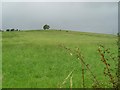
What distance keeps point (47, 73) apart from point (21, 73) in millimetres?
1472

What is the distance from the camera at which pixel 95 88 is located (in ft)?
12.5

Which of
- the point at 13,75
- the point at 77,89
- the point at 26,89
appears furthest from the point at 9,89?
the point at 13,75

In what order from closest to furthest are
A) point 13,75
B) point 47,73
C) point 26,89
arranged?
point 26,89 < point 13,75 < point 47,73

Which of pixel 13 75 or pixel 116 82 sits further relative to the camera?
pixel 13 75

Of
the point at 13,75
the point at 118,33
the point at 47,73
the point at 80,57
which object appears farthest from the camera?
the point at 47,73

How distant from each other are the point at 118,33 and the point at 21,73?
1382cm

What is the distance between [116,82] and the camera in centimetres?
392

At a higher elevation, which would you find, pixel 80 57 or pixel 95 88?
pixel 80 57

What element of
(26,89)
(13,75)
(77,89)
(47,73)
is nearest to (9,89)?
(26,89)

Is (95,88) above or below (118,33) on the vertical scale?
below

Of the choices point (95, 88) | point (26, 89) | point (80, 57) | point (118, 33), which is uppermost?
point (118, 33)

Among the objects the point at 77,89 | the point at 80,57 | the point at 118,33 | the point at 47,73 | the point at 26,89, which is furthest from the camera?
the point at 47,73

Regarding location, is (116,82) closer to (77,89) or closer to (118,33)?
(118,33)

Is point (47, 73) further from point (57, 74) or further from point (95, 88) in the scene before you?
point (95, 88)
